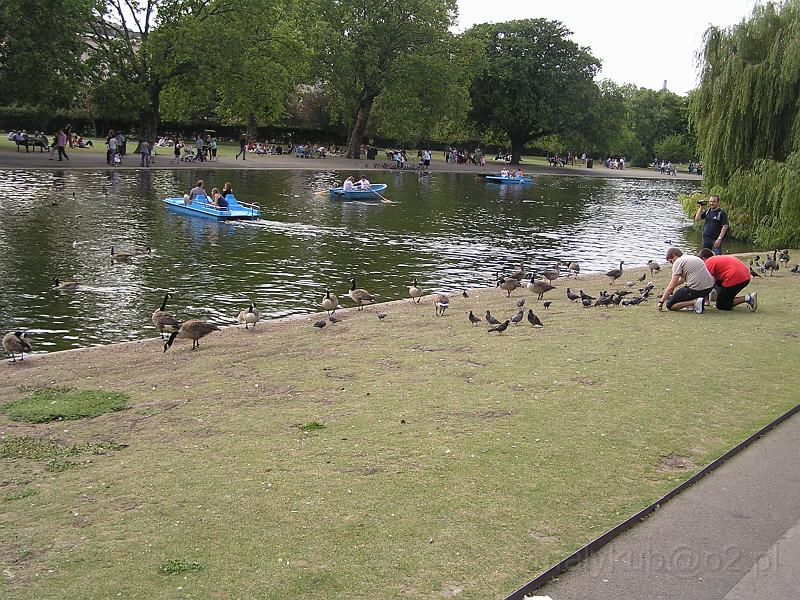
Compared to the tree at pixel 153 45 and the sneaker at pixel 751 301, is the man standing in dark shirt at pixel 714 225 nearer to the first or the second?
the sneaker at pixel 751 301

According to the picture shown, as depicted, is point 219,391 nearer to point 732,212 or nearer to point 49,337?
point 49,337

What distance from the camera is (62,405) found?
A: 10.8 m

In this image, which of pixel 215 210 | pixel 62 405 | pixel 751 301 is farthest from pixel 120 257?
pixel 751 301

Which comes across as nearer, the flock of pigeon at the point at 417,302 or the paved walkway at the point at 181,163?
the flock of pigeon at the point at 417,302

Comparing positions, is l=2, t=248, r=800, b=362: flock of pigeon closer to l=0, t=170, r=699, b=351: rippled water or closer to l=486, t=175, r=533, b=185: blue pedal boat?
l=0, t=170, r=699, b=351: rippled water

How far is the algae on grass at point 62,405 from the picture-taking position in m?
10.3

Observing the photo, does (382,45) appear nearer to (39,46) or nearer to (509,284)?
(39,46)

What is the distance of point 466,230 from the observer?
36.0 meters

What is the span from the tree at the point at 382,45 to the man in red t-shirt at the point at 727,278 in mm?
58612

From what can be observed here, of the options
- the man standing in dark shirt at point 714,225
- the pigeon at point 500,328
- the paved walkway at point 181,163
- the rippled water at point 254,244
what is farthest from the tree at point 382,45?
the pigeon at point 500,328

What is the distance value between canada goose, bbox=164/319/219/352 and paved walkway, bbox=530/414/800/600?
388 inches

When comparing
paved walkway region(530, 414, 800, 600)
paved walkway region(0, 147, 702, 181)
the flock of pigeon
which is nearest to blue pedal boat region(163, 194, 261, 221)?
the flock of pigeon

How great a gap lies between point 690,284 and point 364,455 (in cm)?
1044

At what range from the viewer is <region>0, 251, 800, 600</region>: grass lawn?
19.7 ft
